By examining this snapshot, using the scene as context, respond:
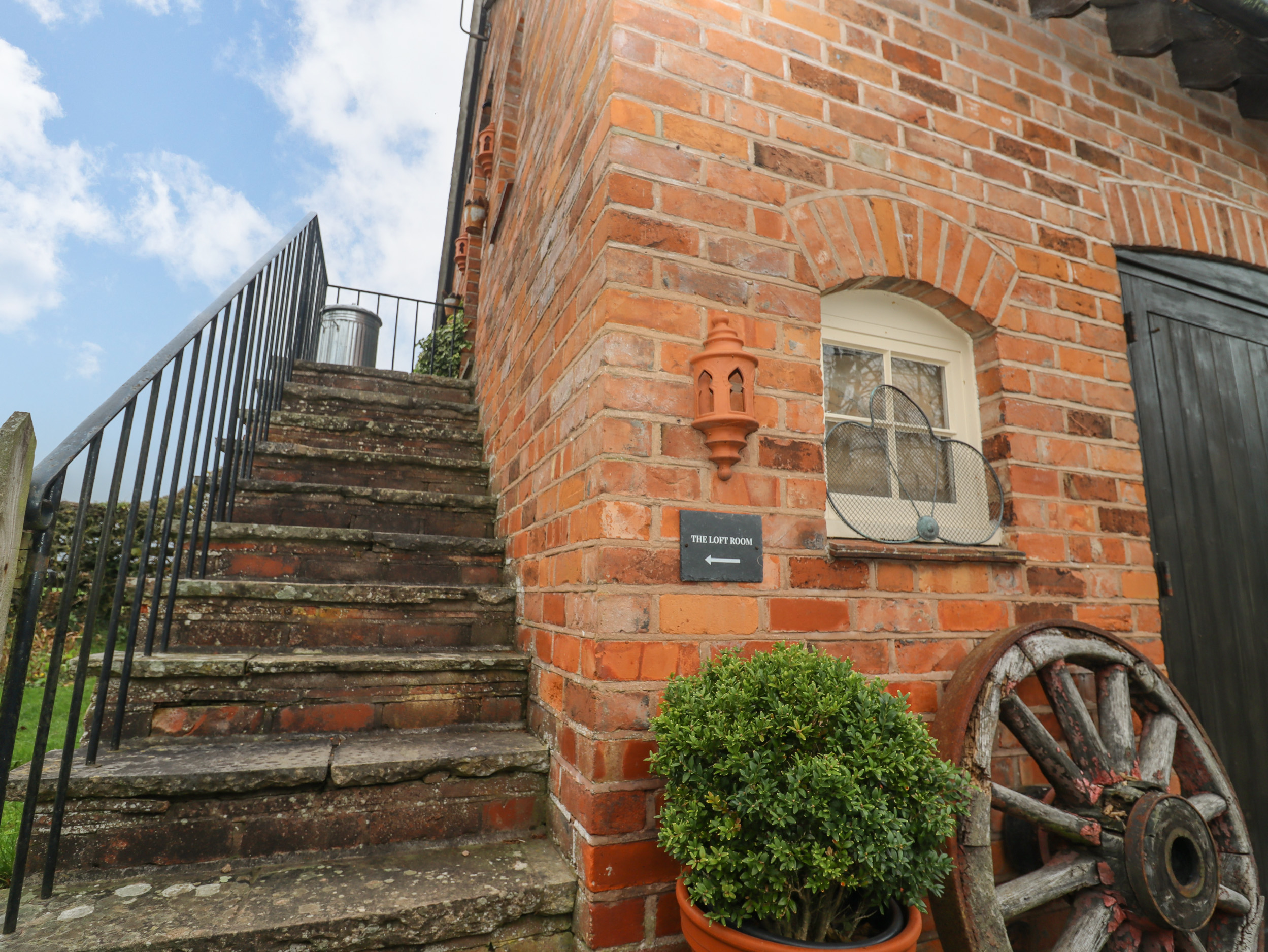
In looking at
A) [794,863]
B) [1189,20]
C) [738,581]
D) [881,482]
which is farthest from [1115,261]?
[794,863]

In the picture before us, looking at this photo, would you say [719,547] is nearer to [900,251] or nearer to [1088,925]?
[900,251]

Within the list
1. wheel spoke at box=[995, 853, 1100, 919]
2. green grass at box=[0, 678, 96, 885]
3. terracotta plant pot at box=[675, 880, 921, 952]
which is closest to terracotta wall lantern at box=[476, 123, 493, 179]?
green grass at box=[0, 678, 96, 885]

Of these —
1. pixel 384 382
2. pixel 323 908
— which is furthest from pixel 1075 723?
pixel 384 382

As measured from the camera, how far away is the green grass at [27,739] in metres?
1.65

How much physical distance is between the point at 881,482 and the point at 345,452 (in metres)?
2.19

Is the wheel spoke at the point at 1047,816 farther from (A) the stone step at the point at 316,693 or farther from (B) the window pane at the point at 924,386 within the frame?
(A) the stone step at the point at 316,693

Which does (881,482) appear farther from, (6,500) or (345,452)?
(345,452)

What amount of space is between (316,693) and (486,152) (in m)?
3.92

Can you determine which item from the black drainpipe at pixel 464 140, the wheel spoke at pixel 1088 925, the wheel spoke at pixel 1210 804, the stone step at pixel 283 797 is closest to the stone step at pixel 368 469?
the stone step at pixel 283 797

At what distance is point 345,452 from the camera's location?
114 inches

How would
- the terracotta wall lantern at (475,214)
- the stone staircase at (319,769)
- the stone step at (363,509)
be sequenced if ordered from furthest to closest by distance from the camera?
the terracotta wall lantern at (475,214) < the stone step at (363,509) < the stone staircase at (319,769)

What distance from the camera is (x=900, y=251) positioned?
1.85 metres

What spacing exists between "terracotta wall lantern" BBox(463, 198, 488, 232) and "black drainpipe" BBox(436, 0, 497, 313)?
76.5 inches

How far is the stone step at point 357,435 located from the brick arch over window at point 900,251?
1.87m
